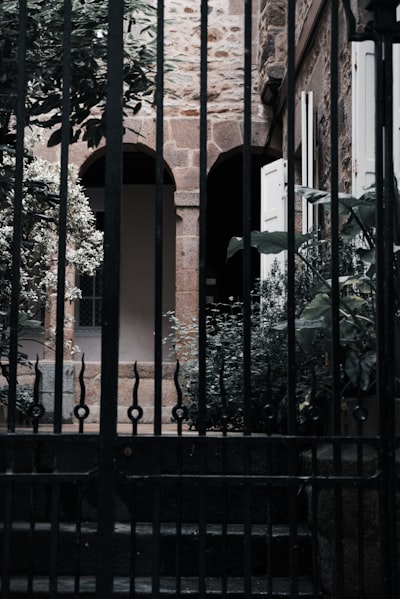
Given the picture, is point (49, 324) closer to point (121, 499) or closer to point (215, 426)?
point (215, 426)

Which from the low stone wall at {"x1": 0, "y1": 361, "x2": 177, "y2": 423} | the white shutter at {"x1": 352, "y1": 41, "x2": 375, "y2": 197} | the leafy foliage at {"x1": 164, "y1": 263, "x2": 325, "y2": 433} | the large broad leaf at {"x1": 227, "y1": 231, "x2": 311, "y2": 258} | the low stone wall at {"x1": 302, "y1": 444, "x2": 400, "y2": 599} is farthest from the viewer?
the low stone wall at {"x1": 0, "y1": 361, "x2": 177, "y2": 423}

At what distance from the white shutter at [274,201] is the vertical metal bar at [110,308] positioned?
17.1 ft

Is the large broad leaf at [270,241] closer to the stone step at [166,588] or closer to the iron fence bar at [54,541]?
the stone step at [166,588]

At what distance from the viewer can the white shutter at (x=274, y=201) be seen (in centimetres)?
830

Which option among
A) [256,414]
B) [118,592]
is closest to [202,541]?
[118,592]

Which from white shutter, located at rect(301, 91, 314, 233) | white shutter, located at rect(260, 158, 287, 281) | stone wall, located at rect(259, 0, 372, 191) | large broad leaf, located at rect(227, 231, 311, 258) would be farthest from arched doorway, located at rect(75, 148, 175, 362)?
large broad leaf, located at rect(227, 231, 311, 258)

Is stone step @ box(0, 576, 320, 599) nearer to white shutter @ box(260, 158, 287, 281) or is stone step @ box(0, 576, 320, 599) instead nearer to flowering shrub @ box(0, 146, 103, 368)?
flowering shrub @ box(0, 146, 103, 368)

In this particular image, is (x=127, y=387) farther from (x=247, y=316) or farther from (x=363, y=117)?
(x=247, y=316)

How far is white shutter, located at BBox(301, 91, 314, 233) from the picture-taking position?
24.7ft

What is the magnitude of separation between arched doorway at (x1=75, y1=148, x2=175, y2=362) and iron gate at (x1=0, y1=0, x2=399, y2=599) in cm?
724

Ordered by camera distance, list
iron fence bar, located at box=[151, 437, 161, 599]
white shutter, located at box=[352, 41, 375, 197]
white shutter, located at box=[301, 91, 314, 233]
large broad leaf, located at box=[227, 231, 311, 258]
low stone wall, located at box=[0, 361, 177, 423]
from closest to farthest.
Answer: iron fence bar, located at box=[151, 437, 161, 599] < large broad leaf, located at box=[227, 231, 311, 258] < white shutter, located at box=[352, 41, 375, 197] < white shutter, located at box=[301, 91, 314, 233] < low stone wall, located at box=[0, 361, 177, 423]

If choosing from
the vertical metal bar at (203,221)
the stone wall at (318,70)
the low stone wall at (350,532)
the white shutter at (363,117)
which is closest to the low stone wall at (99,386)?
the stone wall at (318,70)

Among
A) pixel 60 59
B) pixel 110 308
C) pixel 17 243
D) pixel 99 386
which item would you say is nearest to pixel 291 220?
pixel 110 308

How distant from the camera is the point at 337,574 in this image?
109 inches
